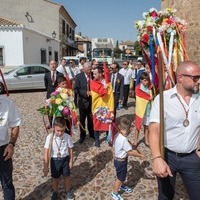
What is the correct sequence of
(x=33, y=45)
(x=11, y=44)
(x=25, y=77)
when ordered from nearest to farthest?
(x=25, y=77) < (x=11, y=44) < (x=33, y=45)

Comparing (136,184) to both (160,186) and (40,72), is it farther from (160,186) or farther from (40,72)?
(40,72)

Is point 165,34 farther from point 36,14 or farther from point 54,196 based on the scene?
point 36,14

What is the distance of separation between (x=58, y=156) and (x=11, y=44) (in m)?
16.0

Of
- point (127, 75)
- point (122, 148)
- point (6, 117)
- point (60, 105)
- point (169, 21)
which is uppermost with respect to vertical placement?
point (169, 21)

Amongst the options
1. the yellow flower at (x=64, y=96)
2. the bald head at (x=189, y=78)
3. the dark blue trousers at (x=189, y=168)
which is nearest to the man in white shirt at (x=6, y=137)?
the yellow flower at (x=64, y=96)

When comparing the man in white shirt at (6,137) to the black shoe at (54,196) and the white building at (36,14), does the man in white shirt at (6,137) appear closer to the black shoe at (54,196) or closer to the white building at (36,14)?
the black shoe at (54,196)

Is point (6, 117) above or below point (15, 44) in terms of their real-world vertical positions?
below

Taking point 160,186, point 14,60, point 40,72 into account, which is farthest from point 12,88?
point 160,186

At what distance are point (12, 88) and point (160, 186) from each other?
474 inches

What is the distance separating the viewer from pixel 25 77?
13711 millimetres

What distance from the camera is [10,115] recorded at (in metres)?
2.98

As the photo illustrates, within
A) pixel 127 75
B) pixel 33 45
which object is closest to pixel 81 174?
pixel 127 75

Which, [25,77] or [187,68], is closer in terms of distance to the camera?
[187,68]

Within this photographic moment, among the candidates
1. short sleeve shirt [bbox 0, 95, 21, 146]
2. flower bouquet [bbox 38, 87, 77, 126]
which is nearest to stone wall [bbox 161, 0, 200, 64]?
flower bouquet [bbox 38, 87, 77, 126]
